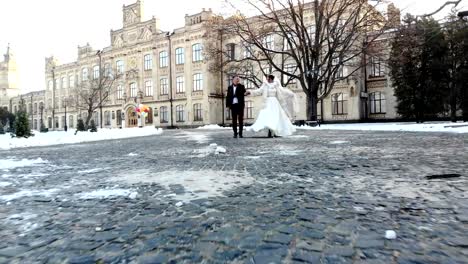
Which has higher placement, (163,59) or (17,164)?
(163,59)

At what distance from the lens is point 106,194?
130 inches

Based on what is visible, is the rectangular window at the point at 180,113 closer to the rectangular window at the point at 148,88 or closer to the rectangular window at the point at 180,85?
the rectangular window at the point at 180,85

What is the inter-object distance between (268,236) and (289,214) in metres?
0.49

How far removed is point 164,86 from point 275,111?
134 ft

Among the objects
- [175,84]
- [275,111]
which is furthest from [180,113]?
[275,111]

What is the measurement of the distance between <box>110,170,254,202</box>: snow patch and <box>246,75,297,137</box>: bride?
25.3 feet

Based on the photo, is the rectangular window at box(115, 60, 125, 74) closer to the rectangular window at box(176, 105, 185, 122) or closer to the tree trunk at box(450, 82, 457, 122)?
the rectangular window at box(176, 105, 185, 122)

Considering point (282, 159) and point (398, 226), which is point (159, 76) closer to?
point (282, 159)

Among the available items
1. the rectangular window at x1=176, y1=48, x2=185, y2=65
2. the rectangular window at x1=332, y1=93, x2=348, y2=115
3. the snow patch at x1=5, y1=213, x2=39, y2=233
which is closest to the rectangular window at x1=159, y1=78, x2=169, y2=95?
the rectangular window at x1=176, y1=48, x2=185, y2=65

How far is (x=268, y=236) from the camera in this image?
2.03 meters

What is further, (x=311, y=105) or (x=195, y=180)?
(x=311, y=105)

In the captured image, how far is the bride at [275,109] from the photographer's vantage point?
12.2 m

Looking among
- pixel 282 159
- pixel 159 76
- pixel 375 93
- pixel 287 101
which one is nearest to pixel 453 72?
pixel 375 93

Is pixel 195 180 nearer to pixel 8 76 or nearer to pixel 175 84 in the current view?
pixel 175 84
